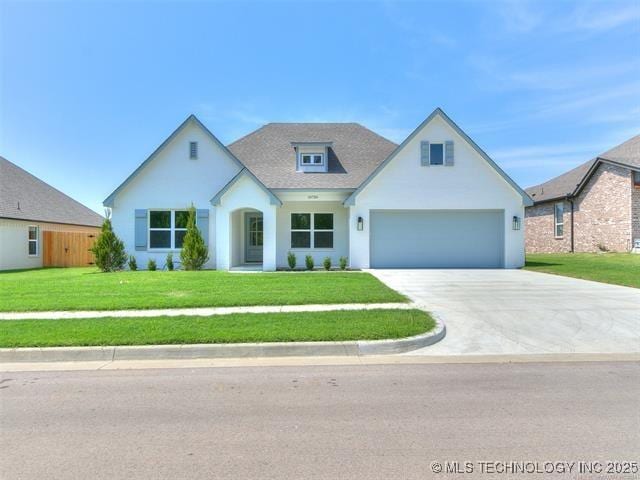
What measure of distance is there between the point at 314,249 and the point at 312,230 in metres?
0.91

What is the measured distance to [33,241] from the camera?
76.8 ft

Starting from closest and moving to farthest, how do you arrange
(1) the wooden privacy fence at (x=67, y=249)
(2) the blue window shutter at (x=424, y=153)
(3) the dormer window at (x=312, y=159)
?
1. (2) the blue window shutter at (x=424, y=153)
2. (3) the dormer window at (x=312, y=159)
3. (1) the wooden privacy fence at (x=67, y=249)

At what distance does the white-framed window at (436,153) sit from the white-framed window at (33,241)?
22072 mm

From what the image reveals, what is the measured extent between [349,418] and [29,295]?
10.5m

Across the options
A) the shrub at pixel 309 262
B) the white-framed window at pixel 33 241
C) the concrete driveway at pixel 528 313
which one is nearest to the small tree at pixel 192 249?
the shrub at pixel 309 262

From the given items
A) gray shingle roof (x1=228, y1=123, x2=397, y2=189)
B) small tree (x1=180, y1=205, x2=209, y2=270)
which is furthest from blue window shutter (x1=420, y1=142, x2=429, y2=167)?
small tree (x1=180, y1=205, x2=209, y2=270)

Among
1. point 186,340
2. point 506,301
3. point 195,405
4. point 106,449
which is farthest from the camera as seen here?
point 506,301

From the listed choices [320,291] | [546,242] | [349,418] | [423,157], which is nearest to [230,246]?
[320,291]

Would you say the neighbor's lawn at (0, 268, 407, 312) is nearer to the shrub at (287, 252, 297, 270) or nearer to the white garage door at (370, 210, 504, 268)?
the shrub at (287, 252, 297, 270)

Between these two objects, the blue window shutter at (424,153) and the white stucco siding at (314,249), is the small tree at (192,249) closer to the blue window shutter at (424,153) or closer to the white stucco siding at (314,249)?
the white stucco siding at (314,249)

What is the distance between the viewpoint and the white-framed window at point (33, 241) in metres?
23.1

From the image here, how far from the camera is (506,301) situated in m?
10.2

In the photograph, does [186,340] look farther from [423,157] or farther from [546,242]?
[546,242]

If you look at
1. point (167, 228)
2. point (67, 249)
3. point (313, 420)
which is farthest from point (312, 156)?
point (313, 420)
